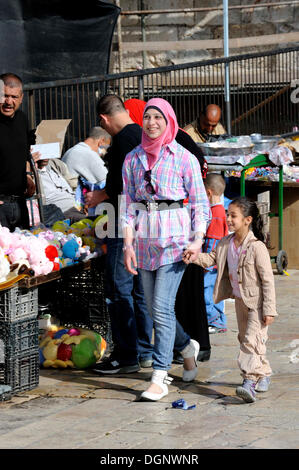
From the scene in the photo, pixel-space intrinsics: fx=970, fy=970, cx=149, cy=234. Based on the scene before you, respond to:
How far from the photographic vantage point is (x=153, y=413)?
596 cm

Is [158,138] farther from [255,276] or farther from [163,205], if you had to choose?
[255,276]

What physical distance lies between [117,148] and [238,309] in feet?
4.70

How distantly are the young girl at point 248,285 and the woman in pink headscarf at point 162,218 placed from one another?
18cm

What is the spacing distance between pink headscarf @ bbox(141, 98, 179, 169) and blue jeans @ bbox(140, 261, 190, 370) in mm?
690

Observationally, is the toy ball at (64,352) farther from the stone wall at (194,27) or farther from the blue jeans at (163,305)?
the stone wall at (194,27)

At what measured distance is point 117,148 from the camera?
22.5ft

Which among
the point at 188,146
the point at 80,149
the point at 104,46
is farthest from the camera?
the point at 104,46

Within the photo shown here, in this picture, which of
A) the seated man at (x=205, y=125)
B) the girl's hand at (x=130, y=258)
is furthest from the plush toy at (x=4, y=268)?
the seated man at (x=205, y=125)

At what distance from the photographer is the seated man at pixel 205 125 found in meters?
11.9

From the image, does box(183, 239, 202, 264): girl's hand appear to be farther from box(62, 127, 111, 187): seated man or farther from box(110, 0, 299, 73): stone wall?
box(110, 0, 299, 73): stone wall

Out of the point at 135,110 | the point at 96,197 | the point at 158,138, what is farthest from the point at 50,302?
the point at 158,138

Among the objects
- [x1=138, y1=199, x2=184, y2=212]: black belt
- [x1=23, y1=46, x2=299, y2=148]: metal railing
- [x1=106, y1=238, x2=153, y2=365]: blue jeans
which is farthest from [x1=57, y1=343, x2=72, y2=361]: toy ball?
[x1=23, y1=46, x2=299, y2=148]: metal railing
